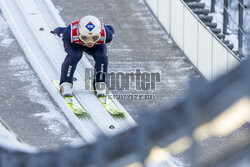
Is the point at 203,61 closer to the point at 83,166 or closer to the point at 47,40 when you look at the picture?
the point at 47,40

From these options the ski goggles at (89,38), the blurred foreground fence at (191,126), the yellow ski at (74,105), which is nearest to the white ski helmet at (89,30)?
the ski goggles at (89,38)

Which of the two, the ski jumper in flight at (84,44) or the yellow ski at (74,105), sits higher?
the ski jumper in flight at (84,44)

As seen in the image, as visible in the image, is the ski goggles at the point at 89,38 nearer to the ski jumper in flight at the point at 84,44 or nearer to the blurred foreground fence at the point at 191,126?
the ski jumper in flight at the point at 84,44

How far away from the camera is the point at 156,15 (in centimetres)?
1116

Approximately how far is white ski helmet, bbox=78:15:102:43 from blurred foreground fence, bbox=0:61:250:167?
5683 mm

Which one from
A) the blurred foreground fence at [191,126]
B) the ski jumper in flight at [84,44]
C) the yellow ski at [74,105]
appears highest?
the blurred foreground fence at [191,126]

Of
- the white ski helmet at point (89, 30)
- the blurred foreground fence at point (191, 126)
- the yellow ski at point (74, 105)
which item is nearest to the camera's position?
the blurred foreground fence at point (191, 126)

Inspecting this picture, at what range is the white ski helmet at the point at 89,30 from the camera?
753 cm

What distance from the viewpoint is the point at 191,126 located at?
166 centimetres

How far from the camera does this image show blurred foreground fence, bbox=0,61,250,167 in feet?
5.16

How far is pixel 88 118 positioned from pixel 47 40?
8.56 feet

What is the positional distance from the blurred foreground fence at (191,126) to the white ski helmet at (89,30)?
5.68 meters

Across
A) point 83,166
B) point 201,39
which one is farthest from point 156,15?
point 83,166

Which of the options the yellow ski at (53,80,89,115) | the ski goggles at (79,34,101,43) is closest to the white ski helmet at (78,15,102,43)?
the ski goggles at (79,34,101,43)
